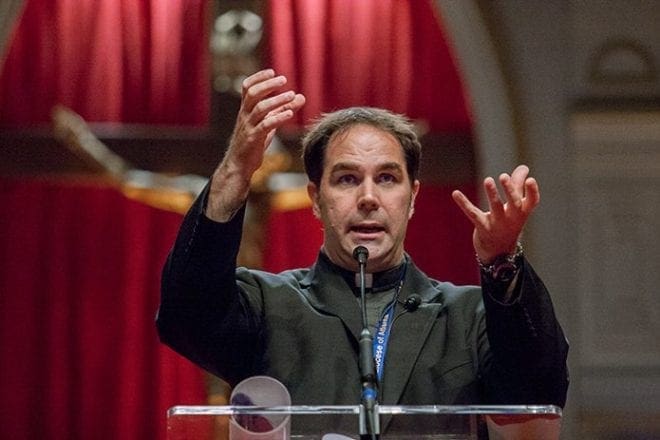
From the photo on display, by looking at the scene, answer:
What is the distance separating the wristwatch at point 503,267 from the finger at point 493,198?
85 mm

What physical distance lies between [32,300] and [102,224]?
38 cm

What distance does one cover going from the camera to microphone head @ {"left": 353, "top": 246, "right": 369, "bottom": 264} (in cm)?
221

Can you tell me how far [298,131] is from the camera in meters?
4.99

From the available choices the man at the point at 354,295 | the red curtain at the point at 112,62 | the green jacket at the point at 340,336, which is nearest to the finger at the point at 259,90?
the man at the point at 354,295

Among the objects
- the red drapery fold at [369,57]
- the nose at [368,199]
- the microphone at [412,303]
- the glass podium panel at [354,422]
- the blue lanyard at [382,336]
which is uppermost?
the red drapery fold at [369,57]

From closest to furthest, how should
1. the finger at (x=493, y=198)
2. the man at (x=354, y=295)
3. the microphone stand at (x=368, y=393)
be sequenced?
the microphone stand at (x=368, y=393)
the finger at (x=493, y=198)
the man at (x=354, y=295)

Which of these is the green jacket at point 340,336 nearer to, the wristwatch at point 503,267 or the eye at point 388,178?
the wristwatch at point 503,267

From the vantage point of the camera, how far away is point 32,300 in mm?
5156

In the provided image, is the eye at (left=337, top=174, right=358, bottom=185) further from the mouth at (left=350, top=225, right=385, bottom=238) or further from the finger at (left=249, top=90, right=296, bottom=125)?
the finger at (left=249, top=90, right=296, bottom=125)

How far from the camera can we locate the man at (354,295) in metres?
2.21

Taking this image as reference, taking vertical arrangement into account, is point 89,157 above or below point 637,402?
above

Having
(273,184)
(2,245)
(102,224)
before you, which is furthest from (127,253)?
(273,184)

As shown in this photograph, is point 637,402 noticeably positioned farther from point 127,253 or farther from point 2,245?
point 2,245

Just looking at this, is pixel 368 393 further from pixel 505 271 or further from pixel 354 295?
pixel 354 295
